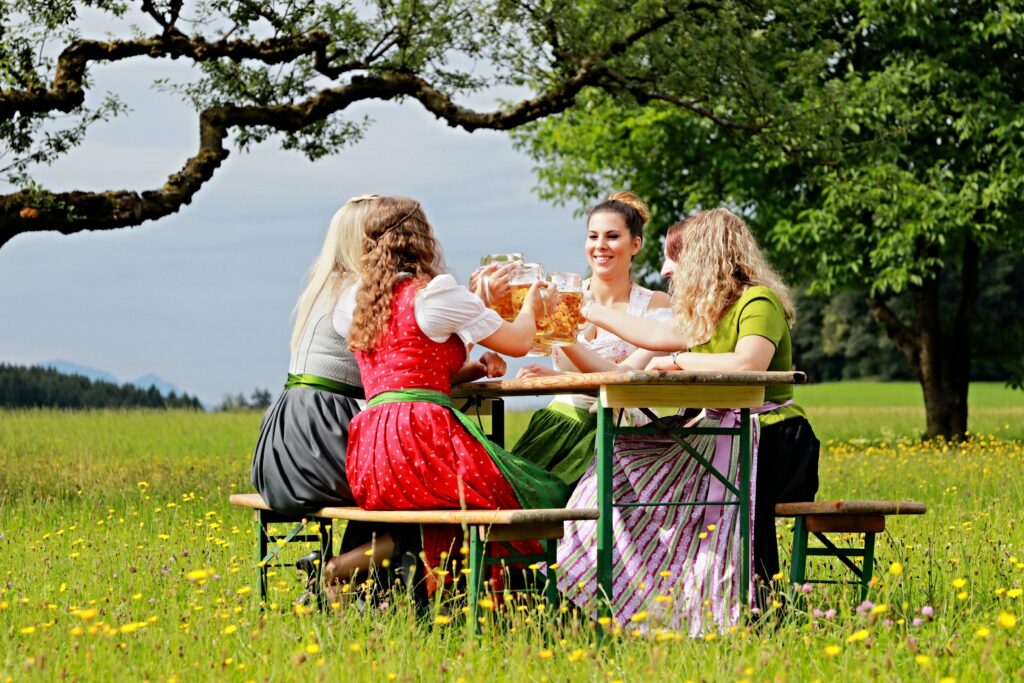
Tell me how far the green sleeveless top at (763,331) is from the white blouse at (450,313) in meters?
0.94

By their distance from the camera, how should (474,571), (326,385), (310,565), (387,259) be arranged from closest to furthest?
(474,571) < (387,259) < (326,385) < (310,565)

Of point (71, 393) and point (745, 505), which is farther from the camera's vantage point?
point (71, 393)

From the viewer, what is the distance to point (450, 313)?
4617 mm

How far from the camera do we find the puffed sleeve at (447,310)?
182 inches

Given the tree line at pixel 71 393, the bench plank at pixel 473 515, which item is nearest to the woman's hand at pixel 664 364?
the bench plank at pixel 473 515

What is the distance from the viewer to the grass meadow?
12.0ft

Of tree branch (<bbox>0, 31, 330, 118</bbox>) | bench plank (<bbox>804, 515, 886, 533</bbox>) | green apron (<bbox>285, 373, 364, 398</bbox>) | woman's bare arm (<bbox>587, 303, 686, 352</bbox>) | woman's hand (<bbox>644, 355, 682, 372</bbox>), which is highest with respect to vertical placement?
A: tree branch (<bbox>0, 31, 330, 118</bbox>)

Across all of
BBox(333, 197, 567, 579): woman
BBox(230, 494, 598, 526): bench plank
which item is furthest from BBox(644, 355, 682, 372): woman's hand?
BBox(230, 494, 598, 526): bench plank

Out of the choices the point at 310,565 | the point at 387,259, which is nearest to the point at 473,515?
the point at 387,259

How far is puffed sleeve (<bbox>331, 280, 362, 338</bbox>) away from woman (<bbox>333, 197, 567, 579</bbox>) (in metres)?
0.09

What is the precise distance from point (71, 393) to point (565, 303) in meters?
19.5

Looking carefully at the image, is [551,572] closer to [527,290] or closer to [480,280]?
[527,290]

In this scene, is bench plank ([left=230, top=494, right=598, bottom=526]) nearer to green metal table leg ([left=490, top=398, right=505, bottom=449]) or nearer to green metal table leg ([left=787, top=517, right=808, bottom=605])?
green metal table leg ([left=787, top=517, right=808, bottom=605])

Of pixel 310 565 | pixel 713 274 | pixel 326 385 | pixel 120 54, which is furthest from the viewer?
pixel 120 54
